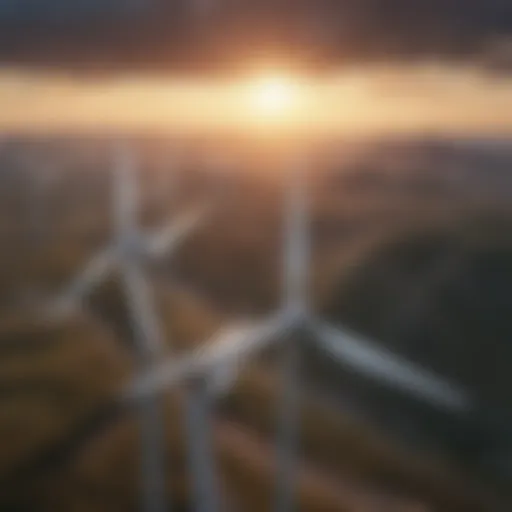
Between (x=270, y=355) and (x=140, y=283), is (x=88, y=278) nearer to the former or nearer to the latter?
(x=140, y=283)

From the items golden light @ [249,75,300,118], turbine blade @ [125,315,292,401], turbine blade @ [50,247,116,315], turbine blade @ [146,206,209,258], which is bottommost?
turbine blade @ [125,315,292,401]

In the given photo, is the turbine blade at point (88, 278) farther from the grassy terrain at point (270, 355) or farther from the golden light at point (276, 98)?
the golden light at point (276, 98)

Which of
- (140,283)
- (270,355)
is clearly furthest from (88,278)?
(270,355)

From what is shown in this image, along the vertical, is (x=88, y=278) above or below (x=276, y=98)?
below

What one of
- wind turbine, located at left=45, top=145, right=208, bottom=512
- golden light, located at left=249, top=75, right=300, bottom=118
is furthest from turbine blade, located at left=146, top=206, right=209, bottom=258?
golden light, located at left=249, top=75, right=300, bottom=118

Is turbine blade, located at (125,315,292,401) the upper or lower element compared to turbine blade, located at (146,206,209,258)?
lower

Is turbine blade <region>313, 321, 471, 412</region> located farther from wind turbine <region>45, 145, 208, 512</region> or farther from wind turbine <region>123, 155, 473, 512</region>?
wind turbine <region>45, 145, 208, 512</region>

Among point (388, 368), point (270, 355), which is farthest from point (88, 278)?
point (388, 368)

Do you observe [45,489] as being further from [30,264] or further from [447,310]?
[447,310]

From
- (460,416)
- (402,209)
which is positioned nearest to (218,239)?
(402,209)
